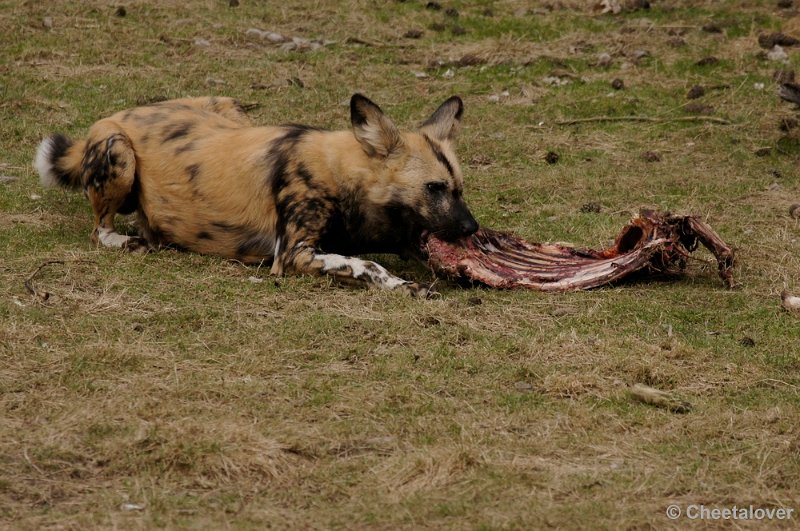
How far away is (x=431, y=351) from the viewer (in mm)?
5613

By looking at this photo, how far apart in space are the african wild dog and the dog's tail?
0.06m

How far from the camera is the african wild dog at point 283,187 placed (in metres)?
6.97

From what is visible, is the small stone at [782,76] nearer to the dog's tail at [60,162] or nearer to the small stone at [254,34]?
the small stone at [254,34]

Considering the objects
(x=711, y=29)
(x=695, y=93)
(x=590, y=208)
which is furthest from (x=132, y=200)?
(x=711, y=29)

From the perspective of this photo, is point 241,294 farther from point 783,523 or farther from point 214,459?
point 783,523

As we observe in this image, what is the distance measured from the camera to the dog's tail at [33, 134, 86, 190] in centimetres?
792

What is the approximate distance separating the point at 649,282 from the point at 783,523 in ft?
9.11

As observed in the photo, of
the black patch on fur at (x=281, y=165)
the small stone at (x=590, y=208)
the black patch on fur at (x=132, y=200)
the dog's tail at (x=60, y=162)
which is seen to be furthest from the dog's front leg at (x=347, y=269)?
the small stone at (x=590, y=208)

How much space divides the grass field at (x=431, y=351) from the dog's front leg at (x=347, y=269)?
142 millimetres

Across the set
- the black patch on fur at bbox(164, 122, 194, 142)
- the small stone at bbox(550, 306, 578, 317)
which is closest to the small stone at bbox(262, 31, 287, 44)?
the black patch on fur at bbox(164, 122, 194, 142)

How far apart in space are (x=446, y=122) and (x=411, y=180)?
62 cm

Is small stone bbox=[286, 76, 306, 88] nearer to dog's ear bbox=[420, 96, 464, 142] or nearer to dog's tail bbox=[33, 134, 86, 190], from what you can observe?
dog's tail bbox=[33, 134, 86, 190]

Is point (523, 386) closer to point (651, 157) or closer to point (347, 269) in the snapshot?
point (347, 269)

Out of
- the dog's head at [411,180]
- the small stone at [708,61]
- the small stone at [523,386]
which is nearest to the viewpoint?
the small stone at [523,386]
